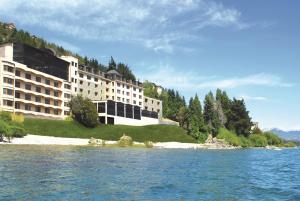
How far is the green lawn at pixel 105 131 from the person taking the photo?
11569cm

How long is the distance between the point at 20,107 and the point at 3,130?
3081 centimetres

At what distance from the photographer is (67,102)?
14288 centimetres

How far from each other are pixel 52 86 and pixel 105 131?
916 inches

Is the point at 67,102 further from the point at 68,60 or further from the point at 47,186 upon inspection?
the point at 47,186

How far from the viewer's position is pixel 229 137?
607 ft

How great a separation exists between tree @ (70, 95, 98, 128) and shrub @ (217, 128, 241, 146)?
6544 centimetres

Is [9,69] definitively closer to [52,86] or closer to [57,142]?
[52,86]

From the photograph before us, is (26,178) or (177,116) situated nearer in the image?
(26,178)

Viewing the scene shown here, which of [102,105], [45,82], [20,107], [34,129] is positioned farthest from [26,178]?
[102,105]

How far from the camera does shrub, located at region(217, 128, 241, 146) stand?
18110 cm

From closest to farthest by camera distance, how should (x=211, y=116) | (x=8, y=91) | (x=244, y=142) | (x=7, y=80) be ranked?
(x=7, y=80)
(x=8, y=91)
(x=211, y=116)
(x=244, y=142)

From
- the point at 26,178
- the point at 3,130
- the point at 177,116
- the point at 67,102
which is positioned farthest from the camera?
the point at 177,116

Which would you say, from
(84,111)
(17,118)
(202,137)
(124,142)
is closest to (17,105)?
(17,118)

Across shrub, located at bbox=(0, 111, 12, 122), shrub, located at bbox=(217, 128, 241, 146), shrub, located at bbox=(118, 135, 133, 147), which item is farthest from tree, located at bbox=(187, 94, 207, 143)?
shrub, located at bbox=(0, 111, 12, 122)
